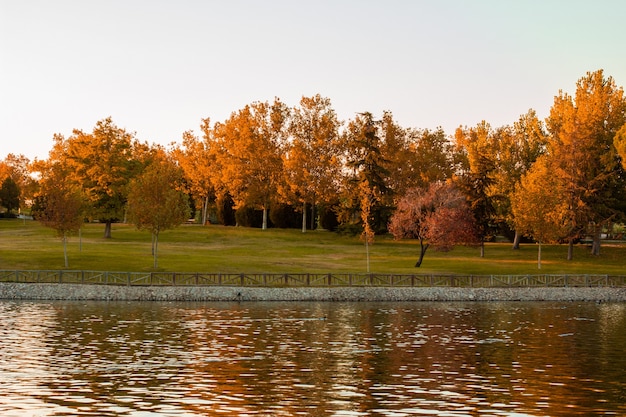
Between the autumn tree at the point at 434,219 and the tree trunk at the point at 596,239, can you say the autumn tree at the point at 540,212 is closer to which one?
the tree trunk at the point at 596,239

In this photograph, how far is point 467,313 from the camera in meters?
56.5

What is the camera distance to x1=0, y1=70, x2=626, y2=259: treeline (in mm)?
82562

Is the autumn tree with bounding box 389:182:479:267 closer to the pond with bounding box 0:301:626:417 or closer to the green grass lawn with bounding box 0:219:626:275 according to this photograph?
the green grass lawn with bounding box 0:219:626:275

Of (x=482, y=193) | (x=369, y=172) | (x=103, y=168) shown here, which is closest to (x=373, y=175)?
(x=369, y=172)

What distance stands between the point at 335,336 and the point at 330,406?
18.1m

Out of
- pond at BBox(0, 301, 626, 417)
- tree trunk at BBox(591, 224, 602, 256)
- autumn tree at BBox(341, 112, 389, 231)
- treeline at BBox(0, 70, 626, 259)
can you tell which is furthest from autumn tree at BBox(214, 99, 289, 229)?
pond at BBox(0, 301, 626, 417)

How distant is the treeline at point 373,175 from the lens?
271ft

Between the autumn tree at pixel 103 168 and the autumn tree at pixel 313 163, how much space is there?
2106 cm

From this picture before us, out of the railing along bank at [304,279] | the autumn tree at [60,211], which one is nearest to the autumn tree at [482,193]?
the railing along bank at [304,279]

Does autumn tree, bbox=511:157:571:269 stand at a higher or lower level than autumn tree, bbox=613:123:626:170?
lower

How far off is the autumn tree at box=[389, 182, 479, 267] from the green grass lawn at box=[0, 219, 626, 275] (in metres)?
2.69

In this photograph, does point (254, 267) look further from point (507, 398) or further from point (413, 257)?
point (507, 398)

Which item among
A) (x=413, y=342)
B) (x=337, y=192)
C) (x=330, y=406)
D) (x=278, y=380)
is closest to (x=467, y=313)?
(x=413, y=342)

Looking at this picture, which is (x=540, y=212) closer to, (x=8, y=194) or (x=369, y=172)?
(x=369, y=172)
